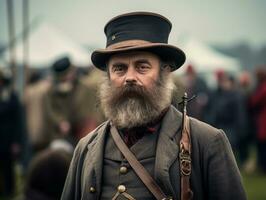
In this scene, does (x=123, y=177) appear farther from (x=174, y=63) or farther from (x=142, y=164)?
(x=174, y=63)

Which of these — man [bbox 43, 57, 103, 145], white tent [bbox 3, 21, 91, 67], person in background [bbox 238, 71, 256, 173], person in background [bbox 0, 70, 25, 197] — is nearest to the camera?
man [bbox 43, 57, 103, 145]

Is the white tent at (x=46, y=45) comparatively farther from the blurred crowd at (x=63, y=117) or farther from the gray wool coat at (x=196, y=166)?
the gray wool coat at (x=196, y=166)

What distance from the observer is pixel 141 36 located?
496 centimetres

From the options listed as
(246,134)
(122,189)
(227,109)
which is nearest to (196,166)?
(122,189)

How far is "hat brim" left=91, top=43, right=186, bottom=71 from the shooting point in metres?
4.86

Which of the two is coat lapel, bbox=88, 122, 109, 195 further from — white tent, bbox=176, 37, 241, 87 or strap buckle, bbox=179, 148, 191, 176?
white tent, bbox=176, 37, 241, 87

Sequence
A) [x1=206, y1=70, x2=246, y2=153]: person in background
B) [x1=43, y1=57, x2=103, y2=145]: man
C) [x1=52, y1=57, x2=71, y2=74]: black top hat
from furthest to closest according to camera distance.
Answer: [x1=206, y1=70, x2=246, y2=153]: person in background → [x1=52, y1=57, x2=71, y2=74]: black top hat → [x1=43, y1=57, x2=103, y2=145]: man

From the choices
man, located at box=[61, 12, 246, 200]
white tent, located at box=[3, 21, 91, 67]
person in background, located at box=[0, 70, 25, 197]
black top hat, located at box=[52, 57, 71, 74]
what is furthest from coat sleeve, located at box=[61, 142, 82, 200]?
white tent, located at box=[3, 21, 91, 67]

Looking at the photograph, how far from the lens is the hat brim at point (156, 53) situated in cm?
486

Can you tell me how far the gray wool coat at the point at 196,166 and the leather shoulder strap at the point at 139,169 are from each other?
0.12ft

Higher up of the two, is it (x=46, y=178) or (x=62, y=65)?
(x=62, y=65)

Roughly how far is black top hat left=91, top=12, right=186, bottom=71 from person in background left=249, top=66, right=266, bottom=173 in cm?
1060

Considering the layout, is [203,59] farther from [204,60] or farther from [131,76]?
[131,76]

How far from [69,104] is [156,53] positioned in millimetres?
6173
